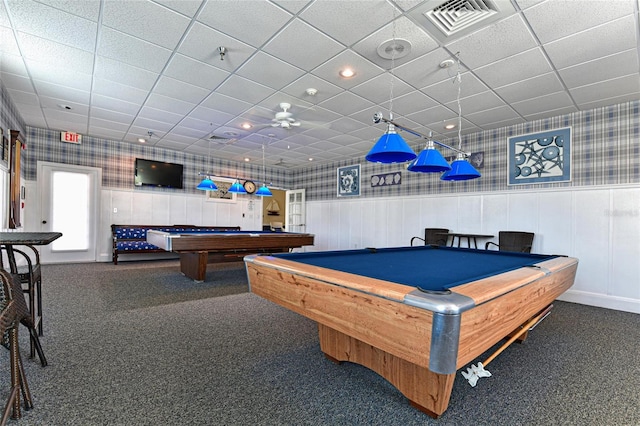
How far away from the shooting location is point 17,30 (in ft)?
8.77

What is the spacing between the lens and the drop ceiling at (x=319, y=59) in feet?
7.80

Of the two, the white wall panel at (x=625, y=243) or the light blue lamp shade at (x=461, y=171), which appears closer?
the light blue lamp shade at (x=461, y=171)

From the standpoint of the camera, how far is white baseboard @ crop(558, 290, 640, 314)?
3771 mm

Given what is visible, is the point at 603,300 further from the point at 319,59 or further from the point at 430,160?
the point at 319,59

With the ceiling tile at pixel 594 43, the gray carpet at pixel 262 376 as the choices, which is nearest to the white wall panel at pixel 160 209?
the gray carpet at pixel 262 376

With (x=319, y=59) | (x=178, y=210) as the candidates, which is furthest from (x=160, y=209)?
(x=319, y=59)

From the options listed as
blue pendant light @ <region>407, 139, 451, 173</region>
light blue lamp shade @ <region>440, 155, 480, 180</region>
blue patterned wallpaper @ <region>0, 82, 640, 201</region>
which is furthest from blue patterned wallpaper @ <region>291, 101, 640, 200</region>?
blue pendant light @ <region>407, 139, 451, 173</region>

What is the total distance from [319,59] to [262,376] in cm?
297

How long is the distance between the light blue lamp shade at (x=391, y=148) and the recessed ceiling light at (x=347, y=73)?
4.51 ft

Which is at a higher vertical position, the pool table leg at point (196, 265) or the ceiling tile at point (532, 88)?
the ceiling tile at point (532, 88)

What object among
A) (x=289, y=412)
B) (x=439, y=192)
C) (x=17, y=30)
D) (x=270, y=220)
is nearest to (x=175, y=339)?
(x=289, y=412)

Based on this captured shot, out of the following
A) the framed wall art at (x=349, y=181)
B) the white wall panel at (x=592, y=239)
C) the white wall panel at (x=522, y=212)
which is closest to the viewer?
the white wall panel at (x=592, y=239)

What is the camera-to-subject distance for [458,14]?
237cm

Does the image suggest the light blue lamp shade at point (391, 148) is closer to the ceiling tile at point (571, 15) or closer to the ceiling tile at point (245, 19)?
the ceiling tile at point (245, 19)
